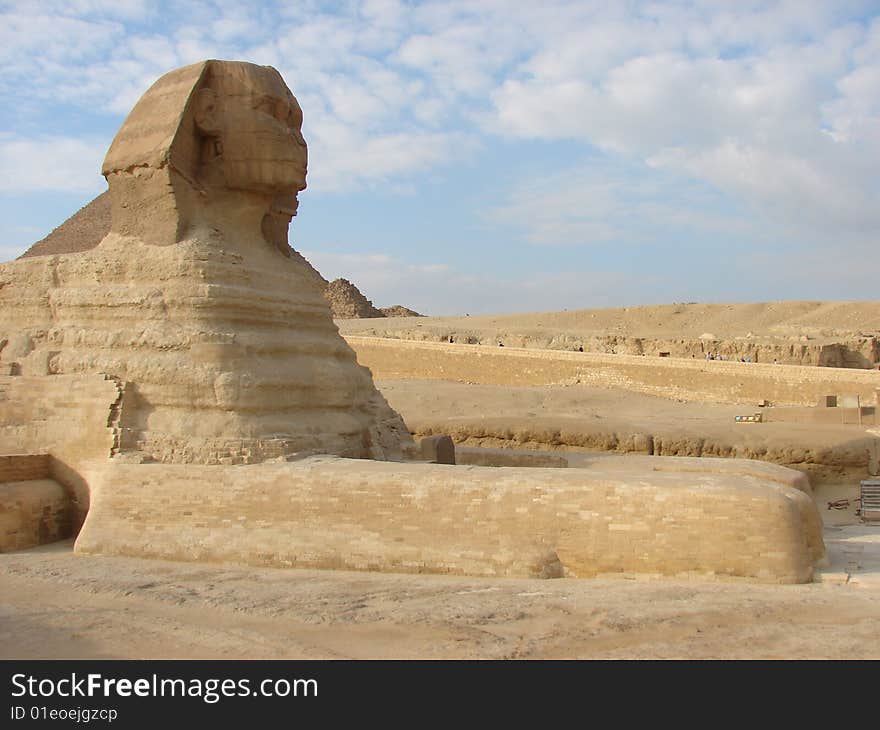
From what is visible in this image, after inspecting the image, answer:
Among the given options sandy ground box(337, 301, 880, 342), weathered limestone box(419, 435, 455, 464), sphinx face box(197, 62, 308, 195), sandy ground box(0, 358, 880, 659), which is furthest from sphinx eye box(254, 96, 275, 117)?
sandy ground box(337, 301, 880, 342)

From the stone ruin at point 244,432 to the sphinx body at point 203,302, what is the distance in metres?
0.02

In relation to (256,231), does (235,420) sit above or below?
below

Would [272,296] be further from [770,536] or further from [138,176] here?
[770,536]

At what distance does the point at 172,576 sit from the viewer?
6797 mm

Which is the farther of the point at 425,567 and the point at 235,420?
the point at 235,420

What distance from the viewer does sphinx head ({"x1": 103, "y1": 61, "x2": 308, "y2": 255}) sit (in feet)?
28.4

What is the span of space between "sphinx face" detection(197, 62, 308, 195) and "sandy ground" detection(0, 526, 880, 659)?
4176 mm

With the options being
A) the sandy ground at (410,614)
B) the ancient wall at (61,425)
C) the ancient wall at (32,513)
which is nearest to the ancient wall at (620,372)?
the sandy ground at (410,614)

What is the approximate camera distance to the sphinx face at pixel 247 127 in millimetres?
8875

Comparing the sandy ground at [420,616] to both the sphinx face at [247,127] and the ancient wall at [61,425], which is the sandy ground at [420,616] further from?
the sphinx face at [247,127]

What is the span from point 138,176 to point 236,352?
2.24m
